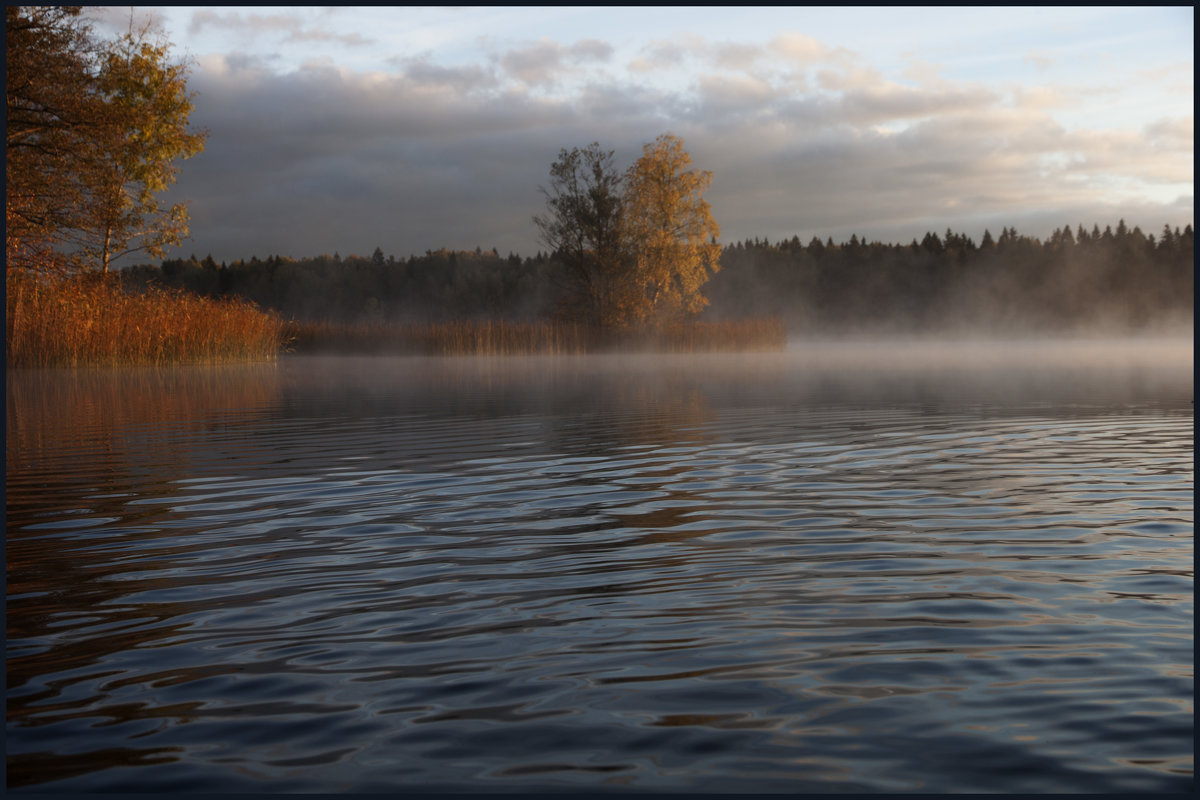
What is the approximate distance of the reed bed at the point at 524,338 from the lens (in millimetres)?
35281

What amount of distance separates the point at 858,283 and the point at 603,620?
98.9 m

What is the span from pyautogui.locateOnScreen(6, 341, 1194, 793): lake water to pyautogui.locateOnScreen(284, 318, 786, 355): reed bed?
26.6 meters

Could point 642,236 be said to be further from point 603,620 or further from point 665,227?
point 603,620

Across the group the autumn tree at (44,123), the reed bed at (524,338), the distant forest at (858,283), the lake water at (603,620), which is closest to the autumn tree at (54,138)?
the autumn tree at (44,123)

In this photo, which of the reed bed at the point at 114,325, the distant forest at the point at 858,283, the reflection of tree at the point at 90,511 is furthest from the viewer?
the distant forest at the point at 858,283

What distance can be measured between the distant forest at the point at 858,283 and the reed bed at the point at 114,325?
2341 inches

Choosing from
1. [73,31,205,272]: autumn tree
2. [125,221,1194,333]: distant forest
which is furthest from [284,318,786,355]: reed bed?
[125,221,1194,333]: distant forest

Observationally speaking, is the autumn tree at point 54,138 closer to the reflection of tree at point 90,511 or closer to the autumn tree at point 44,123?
the autumn tree at point 44,123

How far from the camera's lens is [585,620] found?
3689 millimetres

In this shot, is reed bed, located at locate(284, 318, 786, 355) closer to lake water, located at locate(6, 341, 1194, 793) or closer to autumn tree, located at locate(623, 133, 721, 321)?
autumn tree, located at locate(623, 133, 721, 321)

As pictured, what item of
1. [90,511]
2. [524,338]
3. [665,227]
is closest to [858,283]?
[665,227]

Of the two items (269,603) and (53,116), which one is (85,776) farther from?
(53,116)

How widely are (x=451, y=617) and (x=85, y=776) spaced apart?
1471mm

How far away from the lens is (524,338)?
35719mm
